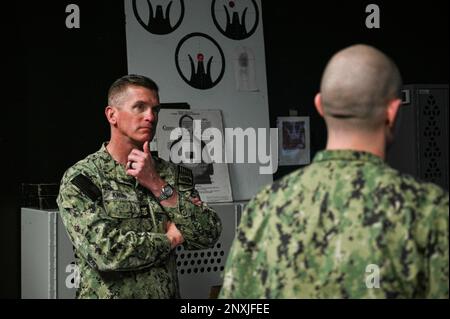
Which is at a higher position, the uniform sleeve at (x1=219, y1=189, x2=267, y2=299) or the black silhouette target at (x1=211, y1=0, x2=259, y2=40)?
the black silhouette target at (x1=211, y1=0, x2=259, y2=40)

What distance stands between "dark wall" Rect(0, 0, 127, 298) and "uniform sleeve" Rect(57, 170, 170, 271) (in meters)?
1.04

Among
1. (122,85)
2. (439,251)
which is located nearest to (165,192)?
(122,85)

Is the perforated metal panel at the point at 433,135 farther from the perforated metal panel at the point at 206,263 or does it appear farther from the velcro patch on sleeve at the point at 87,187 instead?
the velcro patch on sleeve at the point at 87,187

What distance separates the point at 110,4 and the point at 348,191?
2580 millimetres

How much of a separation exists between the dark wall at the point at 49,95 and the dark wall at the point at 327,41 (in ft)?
3.47

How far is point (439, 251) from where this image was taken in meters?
1.56

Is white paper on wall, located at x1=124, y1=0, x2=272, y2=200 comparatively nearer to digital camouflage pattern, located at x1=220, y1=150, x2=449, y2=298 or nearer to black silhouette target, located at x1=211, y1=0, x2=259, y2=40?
black silhouette target, located at x1=211, y1=0, x2=259, y2=40

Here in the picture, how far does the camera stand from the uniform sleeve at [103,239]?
2.59 metres

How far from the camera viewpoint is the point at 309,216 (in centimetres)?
165

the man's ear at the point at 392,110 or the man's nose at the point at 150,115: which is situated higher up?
the man's nose at the point at 150,115

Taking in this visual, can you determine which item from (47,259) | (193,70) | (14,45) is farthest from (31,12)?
(47,259)

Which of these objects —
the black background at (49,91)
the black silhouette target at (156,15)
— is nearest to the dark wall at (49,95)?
the black background at (49,91)

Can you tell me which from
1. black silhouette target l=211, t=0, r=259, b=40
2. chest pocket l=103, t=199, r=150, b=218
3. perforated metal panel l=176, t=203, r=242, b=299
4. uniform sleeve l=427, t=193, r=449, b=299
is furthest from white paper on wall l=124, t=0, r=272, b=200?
uniform sleeve l=427, t=193, r=449, b=299

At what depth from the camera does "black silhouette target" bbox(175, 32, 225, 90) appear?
4020mm
